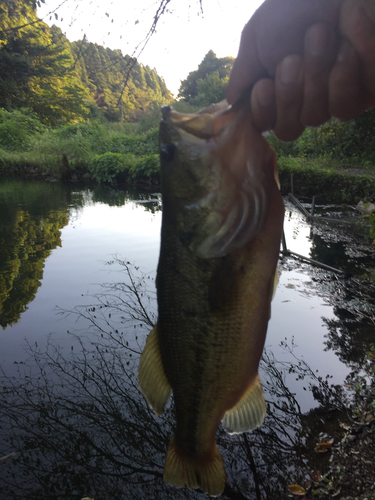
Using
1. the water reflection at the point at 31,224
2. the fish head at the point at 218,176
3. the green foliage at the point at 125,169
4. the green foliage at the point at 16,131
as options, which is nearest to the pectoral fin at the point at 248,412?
the fish head at the point at 218,176

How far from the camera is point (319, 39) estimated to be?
1002mm

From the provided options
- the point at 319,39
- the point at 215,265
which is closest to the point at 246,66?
the point at 319,39

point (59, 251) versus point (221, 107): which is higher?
point (221, 107)

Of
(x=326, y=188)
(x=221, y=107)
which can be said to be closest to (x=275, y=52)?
(x=221, y=107)

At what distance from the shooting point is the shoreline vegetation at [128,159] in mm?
14969

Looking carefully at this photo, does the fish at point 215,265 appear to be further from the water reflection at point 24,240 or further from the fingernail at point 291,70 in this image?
the water reflection at point 24,240

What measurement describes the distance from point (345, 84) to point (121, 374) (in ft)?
12.9

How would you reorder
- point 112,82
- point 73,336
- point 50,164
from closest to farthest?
point 73,336
point 50,164
point 112,82

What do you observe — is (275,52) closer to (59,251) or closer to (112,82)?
(59,251)

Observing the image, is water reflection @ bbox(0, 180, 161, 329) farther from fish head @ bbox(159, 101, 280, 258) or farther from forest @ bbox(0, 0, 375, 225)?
fish head @ bbox(159, 101, 280, 258)

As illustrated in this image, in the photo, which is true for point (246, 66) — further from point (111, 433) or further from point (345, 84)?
point (111, 433)

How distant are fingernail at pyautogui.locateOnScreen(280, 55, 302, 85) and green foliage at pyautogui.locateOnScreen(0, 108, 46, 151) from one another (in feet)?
99.5

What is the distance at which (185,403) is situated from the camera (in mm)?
1479

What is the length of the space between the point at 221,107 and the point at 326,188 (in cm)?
1535
